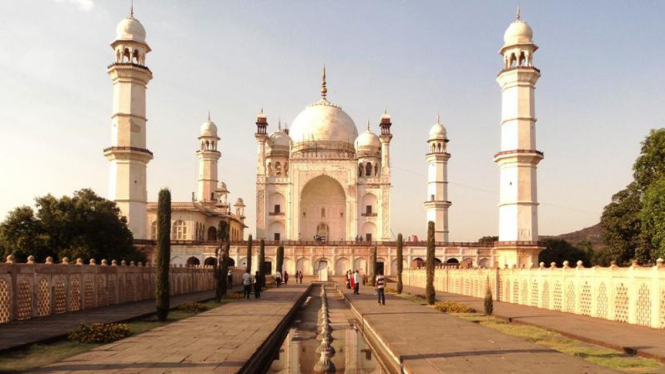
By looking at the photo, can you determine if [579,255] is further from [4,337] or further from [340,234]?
[4,337]

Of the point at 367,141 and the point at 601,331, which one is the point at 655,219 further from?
the point at 367,141

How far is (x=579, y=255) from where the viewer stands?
63.8 meters

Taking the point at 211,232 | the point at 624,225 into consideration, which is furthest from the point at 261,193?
the point at 624,225

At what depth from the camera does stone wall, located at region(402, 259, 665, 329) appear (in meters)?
14.7

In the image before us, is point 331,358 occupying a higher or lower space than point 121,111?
lower

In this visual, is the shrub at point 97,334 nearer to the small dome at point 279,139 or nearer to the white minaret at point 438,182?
the white minaret at point 438,182

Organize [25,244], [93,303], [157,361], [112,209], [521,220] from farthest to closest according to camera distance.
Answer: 1. [521,220]
2. [112,209]
3. [25,244]
4. [93,303]
5. [157,361]

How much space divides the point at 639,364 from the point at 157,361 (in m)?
7.16

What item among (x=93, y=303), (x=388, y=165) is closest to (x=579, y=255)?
(x=388, y=165)

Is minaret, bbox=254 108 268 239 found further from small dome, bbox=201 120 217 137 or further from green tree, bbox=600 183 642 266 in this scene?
green tree, bbox=600 183 642 266

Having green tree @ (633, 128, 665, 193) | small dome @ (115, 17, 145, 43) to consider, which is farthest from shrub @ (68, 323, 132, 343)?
small dome @ (115, 17, 145, 43)

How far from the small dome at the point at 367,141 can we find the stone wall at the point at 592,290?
4272cm

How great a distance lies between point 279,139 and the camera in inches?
2911

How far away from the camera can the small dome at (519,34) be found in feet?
152
